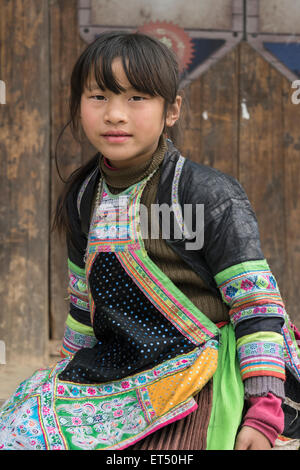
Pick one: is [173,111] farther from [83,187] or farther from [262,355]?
[262,355]

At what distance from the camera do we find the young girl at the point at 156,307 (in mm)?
1438

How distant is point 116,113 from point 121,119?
0.02m

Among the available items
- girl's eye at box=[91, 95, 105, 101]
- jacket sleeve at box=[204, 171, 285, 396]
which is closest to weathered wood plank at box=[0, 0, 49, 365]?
girl's eye at box=[91, 95, 105, 101]

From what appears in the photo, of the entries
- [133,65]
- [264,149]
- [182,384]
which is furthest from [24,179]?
[182,384]

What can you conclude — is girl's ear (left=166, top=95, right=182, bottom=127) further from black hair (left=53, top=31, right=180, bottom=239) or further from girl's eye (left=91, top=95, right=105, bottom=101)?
girl's eye (left=91, top=95, right=105, bottom=101)

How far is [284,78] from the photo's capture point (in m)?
→ 2.93

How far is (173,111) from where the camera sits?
1.69m

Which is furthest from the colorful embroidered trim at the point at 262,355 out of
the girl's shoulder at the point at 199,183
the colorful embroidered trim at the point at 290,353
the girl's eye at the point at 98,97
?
the girl's eye at the point at 98,97

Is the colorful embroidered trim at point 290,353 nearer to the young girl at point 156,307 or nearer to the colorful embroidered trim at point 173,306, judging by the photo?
the young girl at point 156,307

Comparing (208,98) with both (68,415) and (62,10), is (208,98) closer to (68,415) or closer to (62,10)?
(62,10)

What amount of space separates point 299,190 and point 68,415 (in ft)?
6.06

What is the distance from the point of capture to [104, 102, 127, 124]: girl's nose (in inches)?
60.8

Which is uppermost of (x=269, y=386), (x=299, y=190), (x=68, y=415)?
(x=299, y=190)

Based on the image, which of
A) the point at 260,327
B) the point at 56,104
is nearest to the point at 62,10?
the point at 56,104
